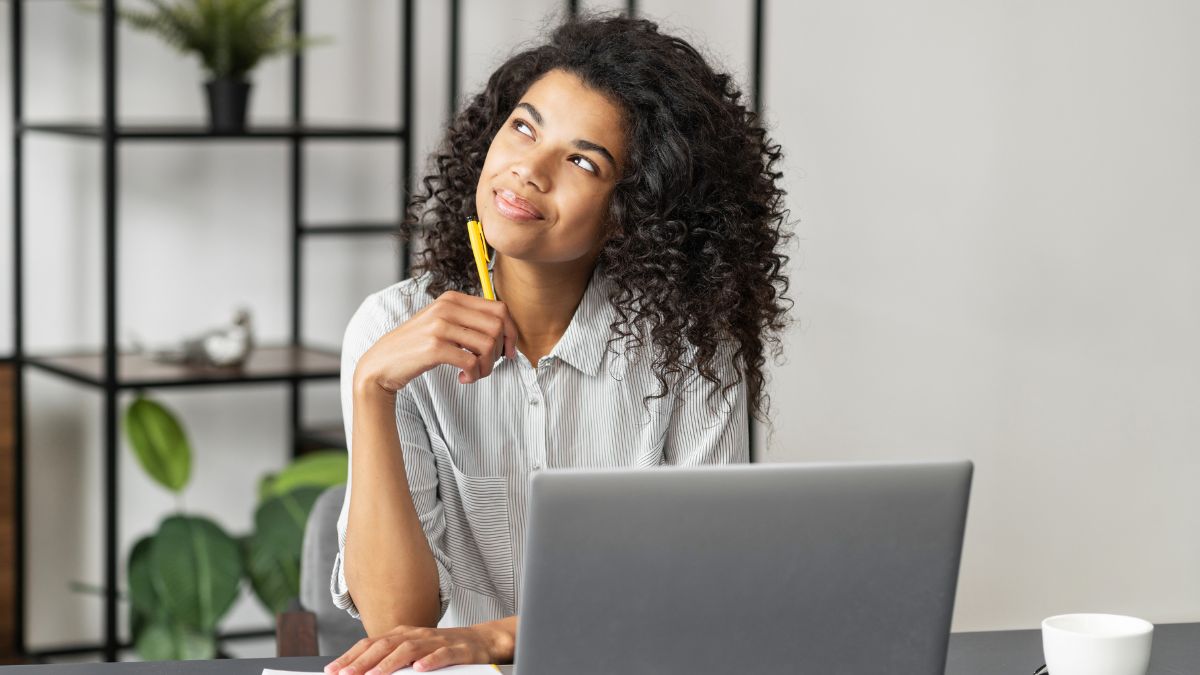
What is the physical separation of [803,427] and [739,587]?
9.16 feet

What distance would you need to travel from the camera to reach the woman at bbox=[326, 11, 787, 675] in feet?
5.19

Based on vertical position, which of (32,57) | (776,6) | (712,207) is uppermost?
(776,6)

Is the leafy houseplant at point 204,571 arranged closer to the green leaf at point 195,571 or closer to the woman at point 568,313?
the green leaf at point 195,571

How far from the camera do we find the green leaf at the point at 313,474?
3.05 metres

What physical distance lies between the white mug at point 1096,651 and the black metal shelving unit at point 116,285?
2.10 metres

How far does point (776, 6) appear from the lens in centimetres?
374

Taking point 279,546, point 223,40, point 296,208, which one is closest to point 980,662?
point 279,546

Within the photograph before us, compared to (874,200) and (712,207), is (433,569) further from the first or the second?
(874,200)

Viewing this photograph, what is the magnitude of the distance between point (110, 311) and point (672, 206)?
5.33ft

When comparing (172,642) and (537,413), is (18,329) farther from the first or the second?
(537,413)

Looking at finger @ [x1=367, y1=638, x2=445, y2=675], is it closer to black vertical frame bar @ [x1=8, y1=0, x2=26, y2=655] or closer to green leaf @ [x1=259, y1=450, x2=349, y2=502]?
green leaf @ [x1=259, y1=450, x2=349, y2=502]

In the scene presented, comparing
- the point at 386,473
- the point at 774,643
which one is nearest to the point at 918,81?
the point at 386,473

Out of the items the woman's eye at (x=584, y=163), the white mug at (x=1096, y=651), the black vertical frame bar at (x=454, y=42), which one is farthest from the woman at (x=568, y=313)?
the black vertical frame bar at (x=454, y=42)

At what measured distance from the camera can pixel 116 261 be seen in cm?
307
